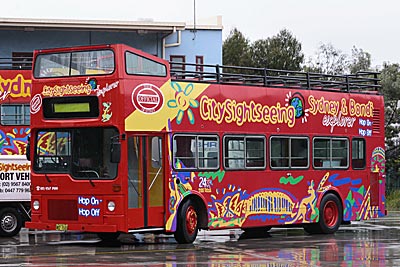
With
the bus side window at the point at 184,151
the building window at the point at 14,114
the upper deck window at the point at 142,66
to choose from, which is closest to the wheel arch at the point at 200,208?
the bus side window at the point at 184,151

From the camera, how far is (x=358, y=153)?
2439cm

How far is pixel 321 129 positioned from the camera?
2341cm

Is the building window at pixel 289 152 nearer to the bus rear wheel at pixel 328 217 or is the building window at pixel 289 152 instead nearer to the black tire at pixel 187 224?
the bus rear wheel at pixel 328 217

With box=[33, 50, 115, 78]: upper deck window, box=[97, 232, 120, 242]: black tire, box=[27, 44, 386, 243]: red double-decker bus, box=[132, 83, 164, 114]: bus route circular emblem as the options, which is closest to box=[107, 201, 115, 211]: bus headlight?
box=[27, 44, 386, 243]: red double-decker bus

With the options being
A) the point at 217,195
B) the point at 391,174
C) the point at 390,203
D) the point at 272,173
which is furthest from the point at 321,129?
the point at 391,174

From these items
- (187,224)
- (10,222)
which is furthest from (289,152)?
(10,222)

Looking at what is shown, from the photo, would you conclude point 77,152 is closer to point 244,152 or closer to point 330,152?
point 244,152

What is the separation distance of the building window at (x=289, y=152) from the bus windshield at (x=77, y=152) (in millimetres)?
4841

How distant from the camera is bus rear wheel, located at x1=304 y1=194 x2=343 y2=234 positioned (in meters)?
23.4

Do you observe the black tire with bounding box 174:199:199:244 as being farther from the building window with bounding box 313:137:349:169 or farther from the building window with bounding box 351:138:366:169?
the building window with bounding box 351:138:366:169

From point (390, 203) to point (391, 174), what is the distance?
12.2ft

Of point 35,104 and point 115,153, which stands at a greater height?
point 35,104

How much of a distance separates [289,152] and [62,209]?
6.12 metres

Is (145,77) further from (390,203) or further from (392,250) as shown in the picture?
(390,203)
